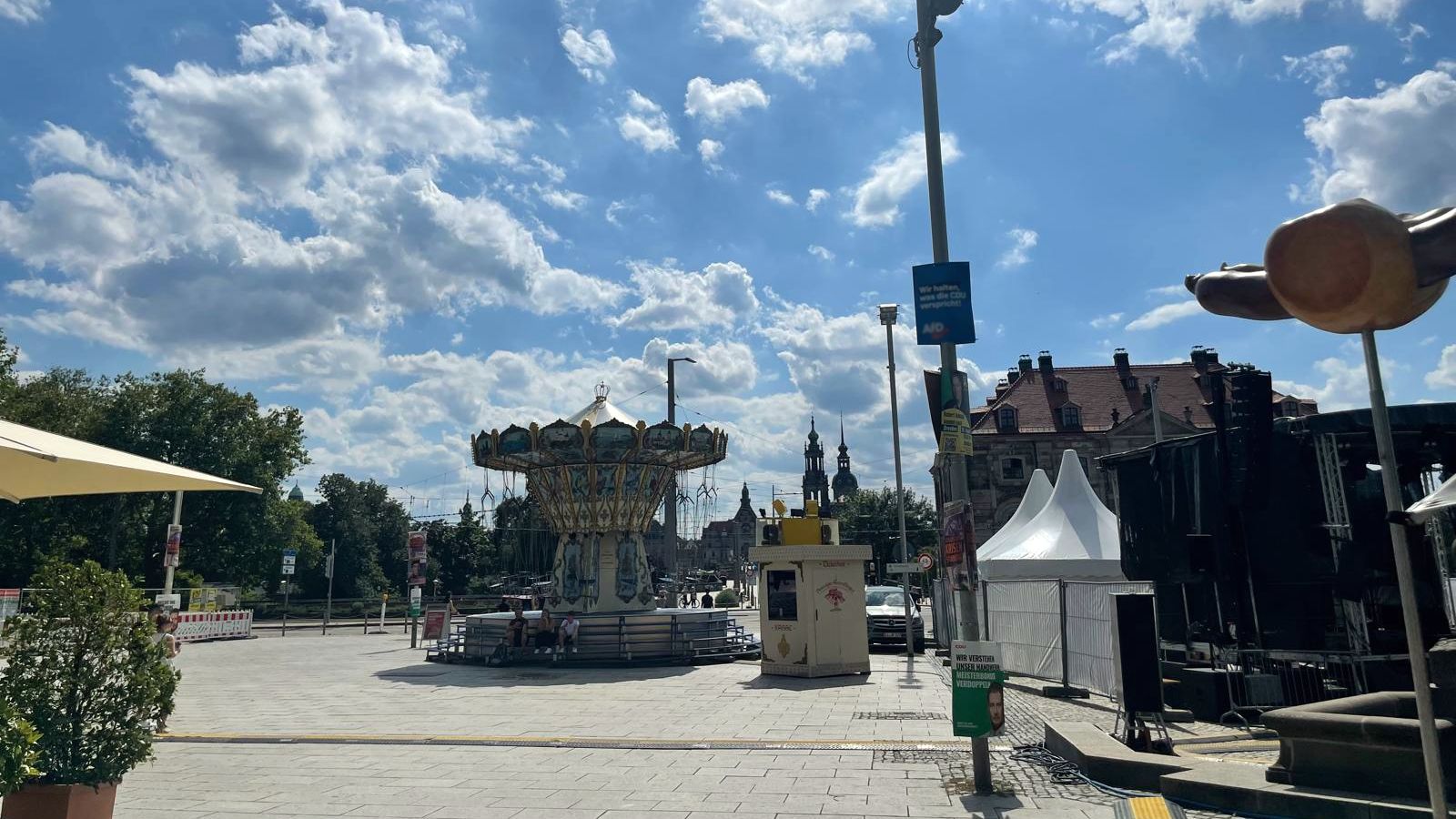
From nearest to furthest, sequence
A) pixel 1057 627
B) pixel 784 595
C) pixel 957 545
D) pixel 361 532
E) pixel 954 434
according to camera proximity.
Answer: pixel 957 545
pixel 954 434
pixel 1057 627
pixel 784 595
pixel 361 532

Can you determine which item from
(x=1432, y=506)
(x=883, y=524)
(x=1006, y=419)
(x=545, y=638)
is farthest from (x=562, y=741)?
(x=883, y=524)

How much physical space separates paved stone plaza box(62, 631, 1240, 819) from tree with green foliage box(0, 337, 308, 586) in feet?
119

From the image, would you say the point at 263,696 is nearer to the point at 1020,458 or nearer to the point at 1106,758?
the point at 1106,758

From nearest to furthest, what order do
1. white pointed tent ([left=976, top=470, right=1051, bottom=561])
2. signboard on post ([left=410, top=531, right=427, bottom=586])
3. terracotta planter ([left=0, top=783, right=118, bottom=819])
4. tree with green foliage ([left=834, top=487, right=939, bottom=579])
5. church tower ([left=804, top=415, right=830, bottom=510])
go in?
terracotta planter ([left=0, top=783, right=118, bottom=819]), white pointed tent ([left=976, top=470, right=1051, bottom=561]), signboard on post ([left=410, top=531, right=427, bottom=586]), tree with green foliage ([left=834, top=487, right=939, bottom=579]), church tower ([left=804, top=415, right=830, bottom=510])

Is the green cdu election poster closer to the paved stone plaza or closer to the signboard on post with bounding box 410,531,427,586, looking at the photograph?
the paved stone plaza

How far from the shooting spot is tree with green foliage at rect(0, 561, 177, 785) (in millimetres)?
5672

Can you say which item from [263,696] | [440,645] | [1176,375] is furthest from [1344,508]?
[1176,375]

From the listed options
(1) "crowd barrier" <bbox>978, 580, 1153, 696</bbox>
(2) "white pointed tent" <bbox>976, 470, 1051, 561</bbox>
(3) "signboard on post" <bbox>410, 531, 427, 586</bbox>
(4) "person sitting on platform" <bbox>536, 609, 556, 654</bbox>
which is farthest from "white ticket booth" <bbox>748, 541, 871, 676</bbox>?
(3) "signboard on post" <bbox>410, 531, 427, 586</bbox>

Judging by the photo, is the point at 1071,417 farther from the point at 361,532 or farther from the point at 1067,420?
the point at 361,532

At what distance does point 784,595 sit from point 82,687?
13.1m

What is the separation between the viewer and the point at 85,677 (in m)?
5.85

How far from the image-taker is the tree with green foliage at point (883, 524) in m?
77.2

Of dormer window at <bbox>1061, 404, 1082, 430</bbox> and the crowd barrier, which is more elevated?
dormer window at <bbox>1061, 404, 1082, 430</bbox>

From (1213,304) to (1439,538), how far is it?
9.96 metres
